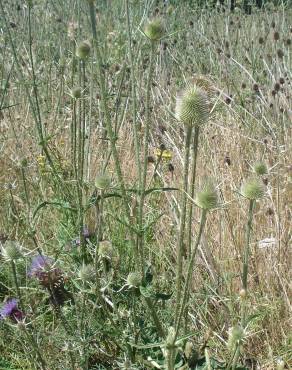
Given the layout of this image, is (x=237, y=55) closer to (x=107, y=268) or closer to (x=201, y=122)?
(x=107, y=268)

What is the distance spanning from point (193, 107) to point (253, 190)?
298mm

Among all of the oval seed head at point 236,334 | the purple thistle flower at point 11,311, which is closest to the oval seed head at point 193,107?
the oval seed head at point 236,334

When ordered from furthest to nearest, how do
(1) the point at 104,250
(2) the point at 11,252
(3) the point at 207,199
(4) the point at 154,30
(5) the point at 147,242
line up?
(5) the point at 147,242, (1) the point at 104,250, (2) the point at 11,252, (4) the point at 154,30, (3) the point at 207,199

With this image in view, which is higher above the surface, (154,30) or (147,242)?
(154,30)

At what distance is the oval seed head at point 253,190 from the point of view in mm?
1446

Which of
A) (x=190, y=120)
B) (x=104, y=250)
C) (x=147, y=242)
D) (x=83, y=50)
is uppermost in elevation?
(x=83, y=50)

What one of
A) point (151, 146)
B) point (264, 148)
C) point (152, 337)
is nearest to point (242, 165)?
point (264, 148)

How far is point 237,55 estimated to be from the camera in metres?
5.06

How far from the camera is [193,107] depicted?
128cm

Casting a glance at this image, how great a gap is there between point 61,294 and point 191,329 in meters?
0.45

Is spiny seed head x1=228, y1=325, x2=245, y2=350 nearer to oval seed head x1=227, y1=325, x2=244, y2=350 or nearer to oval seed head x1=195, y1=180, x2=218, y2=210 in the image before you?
oval seed head x1=227, y1=325, x2=244, y2=350

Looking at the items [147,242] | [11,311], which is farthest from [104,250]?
[147,242]

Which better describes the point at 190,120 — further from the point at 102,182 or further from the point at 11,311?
the point at 11,311

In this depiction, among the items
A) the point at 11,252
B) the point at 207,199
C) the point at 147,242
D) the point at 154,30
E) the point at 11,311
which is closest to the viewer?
the point at 207,199
